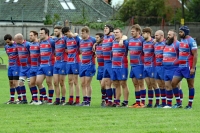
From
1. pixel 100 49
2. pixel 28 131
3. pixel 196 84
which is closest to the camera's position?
pixel 28 131

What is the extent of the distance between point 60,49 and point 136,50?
2343mm

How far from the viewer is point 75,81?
19.0 metres

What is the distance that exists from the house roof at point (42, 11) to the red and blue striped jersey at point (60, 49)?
58183 mm

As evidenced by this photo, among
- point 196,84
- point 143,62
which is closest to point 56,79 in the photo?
point 143,62

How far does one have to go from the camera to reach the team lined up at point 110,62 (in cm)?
1750

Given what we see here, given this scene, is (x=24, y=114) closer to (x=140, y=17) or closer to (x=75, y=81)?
(x=75, y=81)

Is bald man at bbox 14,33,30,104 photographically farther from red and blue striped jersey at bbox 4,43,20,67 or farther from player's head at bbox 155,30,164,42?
player's head at bbox 155,30,164,42

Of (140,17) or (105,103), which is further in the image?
(140,17)

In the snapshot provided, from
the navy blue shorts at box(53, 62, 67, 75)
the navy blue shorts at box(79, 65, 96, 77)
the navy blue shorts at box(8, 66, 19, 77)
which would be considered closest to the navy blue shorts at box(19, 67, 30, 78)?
the navy blue shorts at box(8, 66, 19, 77)

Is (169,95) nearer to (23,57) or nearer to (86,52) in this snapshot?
(86,52)

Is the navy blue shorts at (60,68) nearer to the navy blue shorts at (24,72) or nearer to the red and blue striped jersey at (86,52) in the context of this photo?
the red and blue striped jersey at (86,52)

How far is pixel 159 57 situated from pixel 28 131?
6.49 m

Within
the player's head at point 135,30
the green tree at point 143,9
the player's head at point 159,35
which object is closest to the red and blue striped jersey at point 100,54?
the player's head at point 135,30

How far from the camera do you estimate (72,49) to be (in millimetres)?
→ 18812
